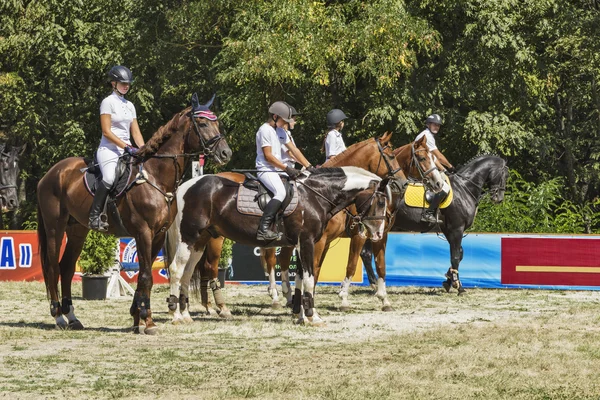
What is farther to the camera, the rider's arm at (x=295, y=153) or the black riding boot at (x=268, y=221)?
the rider's arm at (x=295, y=153)

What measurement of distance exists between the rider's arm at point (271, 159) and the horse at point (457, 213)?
6.26 meters

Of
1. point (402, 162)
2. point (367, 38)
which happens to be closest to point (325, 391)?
point (402, 162)

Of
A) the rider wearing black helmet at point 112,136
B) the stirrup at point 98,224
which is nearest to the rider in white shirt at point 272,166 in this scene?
the rider wearing black helmet at point 112,136

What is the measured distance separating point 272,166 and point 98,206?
259 cm

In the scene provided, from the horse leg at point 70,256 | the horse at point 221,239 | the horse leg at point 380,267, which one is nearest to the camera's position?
the horse leg at point 70,256

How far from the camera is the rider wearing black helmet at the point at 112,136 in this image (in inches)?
495

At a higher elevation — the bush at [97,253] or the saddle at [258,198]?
the saddle at [258,198]

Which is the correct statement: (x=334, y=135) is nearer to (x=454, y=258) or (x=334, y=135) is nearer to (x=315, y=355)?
(x=454, y=258)

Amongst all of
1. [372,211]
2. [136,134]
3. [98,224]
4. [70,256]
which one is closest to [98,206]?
[98,224]

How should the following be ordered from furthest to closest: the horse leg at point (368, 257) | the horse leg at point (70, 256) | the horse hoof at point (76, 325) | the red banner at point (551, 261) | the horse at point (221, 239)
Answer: the red banner at point (551, 261) → the horse leg at point (368, 257) → the horse at point (221, 239) → the horse leg at point (70, 256) → the horse hoof at point (76, 325)

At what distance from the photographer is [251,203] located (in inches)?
544

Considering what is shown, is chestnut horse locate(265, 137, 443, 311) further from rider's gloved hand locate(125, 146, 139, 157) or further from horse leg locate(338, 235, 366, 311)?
rider's gloved hand locate(125, 146, 139, 157)

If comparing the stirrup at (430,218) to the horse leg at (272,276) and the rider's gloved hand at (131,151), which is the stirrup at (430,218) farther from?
the rider's gloved hand at (131,151)

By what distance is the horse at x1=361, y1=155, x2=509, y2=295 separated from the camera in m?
19.9
